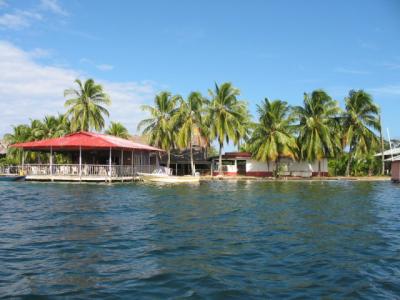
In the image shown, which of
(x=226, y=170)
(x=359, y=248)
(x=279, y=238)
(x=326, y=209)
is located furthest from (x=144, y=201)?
(x=226, y=170)

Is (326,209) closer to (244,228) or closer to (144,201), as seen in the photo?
(244,228)

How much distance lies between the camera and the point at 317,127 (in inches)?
1622

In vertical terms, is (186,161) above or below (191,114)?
below

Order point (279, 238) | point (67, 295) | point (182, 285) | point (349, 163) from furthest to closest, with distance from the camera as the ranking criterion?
1. point (349, 163)
2. point (279, 238)
3. point (182, 285)
4. point (67, 295)

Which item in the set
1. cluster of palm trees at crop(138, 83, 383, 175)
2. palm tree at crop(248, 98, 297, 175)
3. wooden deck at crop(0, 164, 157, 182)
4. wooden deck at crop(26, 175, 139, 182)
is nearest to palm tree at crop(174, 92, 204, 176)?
cluster of palm trees at crop(138, 83, 383, 175)

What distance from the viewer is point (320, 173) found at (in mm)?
44656

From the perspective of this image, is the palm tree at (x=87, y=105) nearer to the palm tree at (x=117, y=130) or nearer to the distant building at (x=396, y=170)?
the palm tree at (x=117, y=130)

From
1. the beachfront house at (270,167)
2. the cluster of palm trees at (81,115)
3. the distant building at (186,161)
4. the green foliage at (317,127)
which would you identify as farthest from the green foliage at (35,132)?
the green foliage at (317,127)

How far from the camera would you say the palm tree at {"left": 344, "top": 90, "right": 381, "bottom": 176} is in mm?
42062

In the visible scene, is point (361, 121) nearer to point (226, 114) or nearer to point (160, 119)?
point (226, 114)

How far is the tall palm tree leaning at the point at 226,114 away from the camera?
42.0 metres

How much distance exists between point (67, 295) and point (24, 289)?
74 centimetres

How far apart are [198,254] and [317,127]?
35.3 m

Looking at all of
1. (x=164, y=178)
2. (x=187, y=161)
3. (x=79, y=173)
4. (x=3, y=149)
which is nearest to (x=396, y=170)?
(x=164, y=178)
